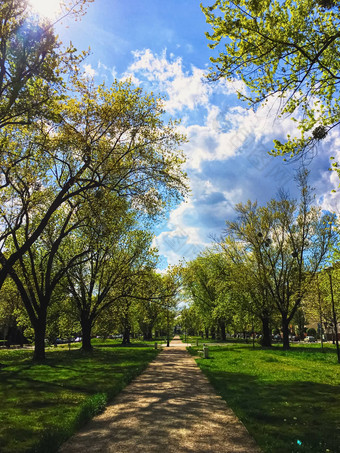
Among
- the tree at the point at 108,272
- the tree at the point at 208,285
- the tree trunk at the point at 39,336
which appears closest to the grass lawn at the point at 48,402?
the tree trunk at the point at 39,336

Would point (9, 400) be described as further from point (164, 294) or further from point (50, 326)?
point (50, 326)

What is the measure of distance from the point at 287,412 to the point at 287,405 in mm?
711

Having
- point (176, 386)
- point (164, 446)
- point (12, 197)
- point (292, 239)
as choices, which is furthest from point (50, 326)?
point (164, 446)

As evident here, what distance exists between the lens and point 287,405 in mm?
8039

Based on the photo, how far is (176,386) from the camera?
449 inches

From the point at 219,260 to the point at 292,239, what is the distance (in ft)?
41.0

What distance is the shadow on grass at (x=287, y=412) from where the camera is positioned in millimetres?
5395

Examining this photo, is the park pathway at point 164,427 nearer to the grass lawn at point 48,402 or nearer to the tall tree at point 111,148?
the grass lawn at point 48,402

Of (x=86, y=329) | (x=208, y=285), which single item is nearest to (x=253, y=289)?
(x=86, y=329)

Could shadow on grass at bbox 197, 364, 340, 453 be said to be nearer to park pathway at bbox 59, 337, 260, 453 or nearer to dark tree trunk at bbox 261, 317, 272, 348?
park pathway at bbox 59, 337, 260, 453

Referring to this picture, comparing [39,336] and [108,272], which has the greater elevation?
[108,272]

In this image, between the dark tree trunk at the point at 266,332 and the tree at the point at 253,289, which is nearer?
the tree at the point at 253,289

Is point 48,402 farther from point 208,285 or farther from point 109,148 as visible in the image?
point 208,285

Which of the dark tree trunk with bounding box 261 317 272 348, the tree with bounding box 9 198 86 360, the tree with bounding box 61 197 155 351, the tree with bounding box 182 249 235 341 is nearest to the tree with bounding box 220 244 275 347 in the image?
the dark tree trunk with bounding box 261 317 272 348
